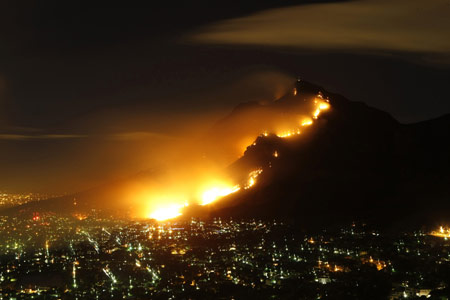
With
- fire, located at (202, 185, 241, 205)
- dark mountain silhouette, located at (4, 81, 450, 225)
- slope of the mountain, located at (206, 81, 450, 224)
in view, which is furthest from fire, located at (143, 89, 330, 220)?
slope of the mountain, located at (206, 81, 450, 224)

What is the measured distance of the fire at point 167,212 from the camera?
97.4 meters

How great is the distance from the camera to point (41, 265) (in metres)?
67.6

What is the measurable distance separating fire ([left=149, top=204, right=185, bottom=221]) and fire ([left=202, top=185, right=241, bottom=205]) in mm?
4889

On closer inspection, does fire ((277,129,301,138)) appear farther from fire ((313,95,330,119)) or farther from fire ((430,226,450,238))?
fire ((430,226,450,238))

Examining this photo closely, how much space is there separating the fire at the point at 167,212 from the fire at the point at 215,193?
4.89 metres

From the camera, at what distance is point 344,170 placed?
95.4 meters

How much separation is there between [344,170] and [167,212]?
31.6 metres

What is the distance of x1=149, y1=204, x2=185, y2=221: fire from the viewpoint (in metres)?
97.4

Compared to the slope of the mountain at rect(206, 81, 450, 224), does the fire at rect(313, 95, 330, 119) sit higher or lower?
higher

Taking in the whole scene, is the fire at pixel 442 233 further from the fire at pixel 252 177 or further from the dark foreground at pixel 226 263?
the fire at pixel 252 177

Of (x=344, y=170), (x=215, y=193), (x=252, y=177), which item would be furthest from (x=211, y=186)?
(x=344, y=170)

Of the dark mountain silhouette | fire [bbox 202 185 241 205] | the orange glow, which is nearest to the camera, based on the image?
the dark mountain silhouette

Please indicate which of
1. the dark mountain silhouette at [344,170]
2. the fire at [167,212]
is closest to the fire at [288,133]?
the dark mountain silhouette at [344,170]

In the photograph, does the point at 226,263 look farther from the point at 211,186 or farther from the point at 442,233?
the point at 211,186
